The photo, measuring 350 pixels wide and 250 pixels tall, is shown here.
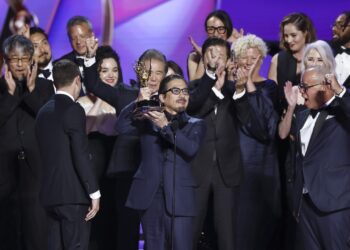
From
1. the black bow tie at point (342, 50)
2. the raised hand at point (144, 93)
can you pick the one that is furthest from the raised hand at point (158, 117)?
the black bow tie at point (342, 50)

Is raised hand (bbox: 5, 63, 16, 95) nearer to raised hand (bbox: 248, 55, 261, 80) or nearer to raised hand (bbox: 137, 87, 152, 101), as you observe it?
raised hand (bbox: 137, 87, 152, 101)

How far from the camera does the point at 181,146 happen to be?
214 inches

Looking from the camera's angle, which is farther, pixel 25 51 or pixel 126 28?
pixel 126 28

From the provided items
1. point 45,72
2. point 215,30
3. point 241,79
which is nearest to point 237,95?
point 241,79

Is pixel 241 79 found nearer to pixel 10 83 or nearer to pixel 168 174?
pixel 168 174

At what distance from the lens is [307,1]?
7645mm

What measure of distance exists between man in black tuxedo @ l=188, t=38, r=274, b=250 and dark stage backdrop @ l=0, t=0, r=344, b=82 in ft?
4.84

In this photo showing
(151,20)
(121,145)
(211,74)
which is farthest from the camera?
(151,20)

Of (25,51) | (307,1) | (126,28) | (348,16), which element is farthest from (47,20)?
Result: (348,16)

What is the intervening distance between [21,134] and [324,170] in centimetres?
235

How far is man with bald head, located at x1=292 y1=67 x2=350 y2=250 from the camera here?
17.1ft

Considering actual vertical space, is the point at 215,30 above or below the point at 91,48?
above

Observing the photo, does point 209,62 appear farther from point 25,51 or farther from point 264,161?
point 25,51

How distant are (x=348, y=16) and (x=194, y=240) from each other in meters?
2.10
